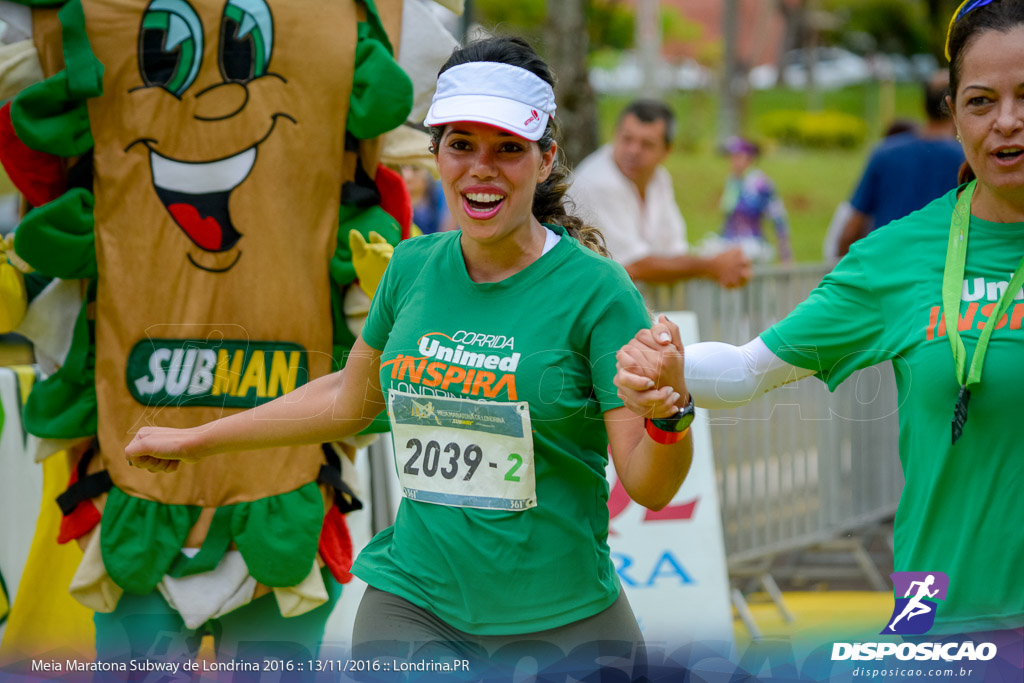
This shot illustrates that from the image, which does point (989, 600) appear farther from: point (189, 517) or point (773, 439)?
point (773, 439)

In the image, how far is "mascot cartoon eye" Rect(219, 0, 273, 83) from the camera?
3.26m

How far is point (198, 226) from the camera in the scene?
10.8 ft

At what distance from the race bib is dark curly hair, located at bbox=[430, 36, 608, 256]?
494 millimetres

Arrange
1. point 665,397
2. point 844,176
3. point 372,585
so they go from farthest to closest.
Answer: point 844,176 → point 372,585 → point 665,397

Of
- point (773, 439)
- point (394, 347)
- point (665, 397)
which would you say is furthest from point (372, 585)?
point (773, 439)

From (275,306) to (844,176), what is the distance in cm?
2469

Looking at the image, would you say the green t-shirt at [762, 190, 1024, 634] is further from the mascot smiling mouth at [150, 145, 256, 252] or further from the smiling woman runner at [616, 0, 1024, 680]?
the mascot smiling mouth at [150, 145, 256, 252]

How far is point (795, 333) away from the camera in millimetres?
2334

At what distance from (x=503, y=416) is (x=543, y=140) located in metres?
0.62

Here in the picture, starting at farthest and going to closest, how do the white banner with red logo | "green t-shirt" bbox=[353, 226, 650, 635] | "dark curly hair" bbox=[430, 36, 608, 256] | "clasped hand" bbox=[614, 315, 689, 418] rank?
the white banner with red logo, "dark curly hair" bbox=[430, 36, 608, 256], "green t-shirt" bbox=[353, 226, 650, 635], "clasped hand" bbox=[614, 315, 689, 418]

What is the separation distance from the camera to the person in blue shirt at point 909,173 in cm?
580

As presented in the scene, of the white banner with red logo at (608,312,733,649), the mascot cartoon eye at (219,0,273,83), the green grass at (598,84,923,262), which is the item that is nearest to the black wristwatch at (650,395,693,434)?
the mascot cartoon eye at (219,0,273,83)

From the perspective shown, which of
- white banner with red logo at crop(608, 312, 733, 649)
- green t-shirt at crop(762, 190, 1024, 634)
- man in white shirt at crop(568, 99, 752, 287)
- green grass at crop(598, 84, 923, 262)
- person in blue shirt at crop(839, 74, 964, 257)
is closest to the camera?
green t-shirt at crop(762, 190, 1024, 634)

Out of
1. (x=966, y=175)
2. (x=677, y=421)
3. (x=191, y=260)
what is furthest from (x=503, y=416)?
(x=191, y=260)
